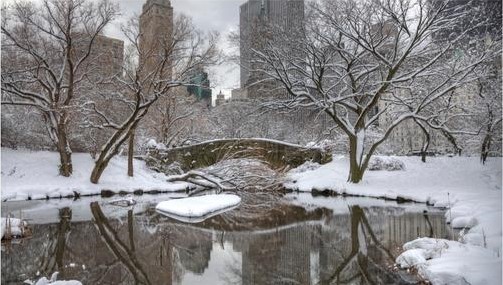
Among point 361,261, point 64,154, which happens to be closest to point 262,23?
point 64,154

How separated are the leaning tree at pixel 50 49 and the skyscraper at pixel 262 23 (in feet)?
19.7

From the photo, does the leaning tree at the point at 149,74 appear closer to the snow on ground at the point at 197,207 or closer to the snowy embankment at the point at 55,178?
the snowy embankment at the point at 55,178

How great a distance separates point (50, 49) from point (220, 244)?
1464 cm

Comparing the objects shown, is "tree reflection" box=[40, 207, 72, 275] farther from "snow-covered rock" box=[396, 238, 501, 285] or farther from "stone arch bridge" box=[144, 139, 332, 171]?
"stone arch bridge" box=[144, 139, 332, 171]

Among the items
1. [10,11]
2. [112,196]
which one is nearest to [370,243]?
[112,196]

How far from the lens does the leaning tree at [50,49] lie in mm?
17656

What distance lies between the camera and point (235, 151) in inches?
953

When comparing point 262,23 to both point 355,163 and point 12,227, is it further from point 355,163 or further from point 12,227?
point 12,227

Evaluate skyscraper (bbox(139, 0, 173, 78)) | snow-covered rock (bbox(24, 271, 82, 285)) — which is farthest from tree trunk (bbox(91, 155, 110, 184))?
snow-covered rock (bbox(24, 271, 82, 285))

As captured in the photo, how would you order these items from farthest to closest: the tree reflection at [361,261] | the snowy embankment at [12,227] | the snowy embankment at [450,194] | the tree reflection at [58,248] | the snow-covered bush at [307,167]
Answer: the snow-covered bush at [307,167]
the snowy embankment at [12,227]
the tree reflection at [58,248]
the tree reflection at [361,261]
the snowy embankment at [450,194]

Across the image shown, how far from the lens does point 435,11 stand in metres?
15.6

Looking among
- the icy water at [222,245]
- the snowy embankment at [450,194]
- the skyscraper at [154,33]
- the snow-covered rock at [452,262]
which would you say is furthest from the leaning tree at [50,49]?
the snow-covered rock at [452,262]

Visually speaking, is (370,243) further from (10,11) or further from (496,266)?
(10,11)

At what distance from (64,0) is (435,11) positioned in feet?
49.0
